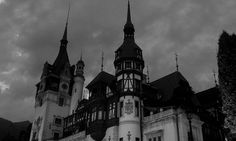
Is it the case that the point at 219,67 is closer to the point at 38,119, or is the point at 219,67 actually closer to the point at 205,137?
the point at 205,137

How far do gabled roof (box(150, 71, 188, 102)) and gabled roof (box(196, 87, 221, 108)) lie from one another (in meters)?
6.64

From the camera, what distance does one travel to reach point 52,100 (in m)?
71.4

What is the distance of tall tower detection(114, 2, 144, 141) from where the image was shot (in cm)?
4472

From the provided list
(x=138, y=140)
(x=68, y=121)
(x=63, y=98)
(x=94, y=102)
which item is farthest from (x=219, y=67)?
(x=63, y=98)

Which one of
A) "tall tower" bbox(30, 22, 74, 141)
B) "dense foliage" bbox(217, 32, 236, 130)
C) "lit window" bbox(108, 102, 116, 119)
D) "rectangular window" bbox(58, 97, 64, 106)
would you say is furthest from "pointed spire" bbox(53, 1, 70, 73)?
"dense foliage" bbox(217, 32, 236, 130)

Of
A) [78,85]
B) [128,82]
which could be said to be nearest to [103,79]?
[128,82]

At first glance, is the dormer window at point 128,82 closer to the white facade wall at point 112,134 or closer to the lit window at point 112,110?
the lit window at point 112,110

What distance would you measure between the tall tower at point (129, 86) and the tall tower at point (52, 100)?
2602cm

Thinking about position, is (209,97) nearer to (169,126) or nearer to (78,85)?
(169,126)

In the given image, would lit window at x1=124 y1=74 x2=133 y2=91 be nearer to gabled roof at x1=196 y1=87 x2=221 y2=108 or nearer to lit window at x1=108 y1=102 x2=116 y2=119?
lit window at x1=108 y1=102 x2=116 y2=119

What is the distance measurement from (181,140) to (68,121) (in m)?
36.2

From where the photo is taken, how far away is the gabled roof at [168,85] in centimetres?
4569

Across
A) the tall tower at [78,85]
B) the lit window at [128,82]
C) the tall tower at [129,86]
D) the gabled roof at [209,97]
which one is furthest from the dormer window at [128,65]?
the tall tower at [78,85]

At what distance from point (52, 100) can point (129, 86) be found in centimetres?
3036
